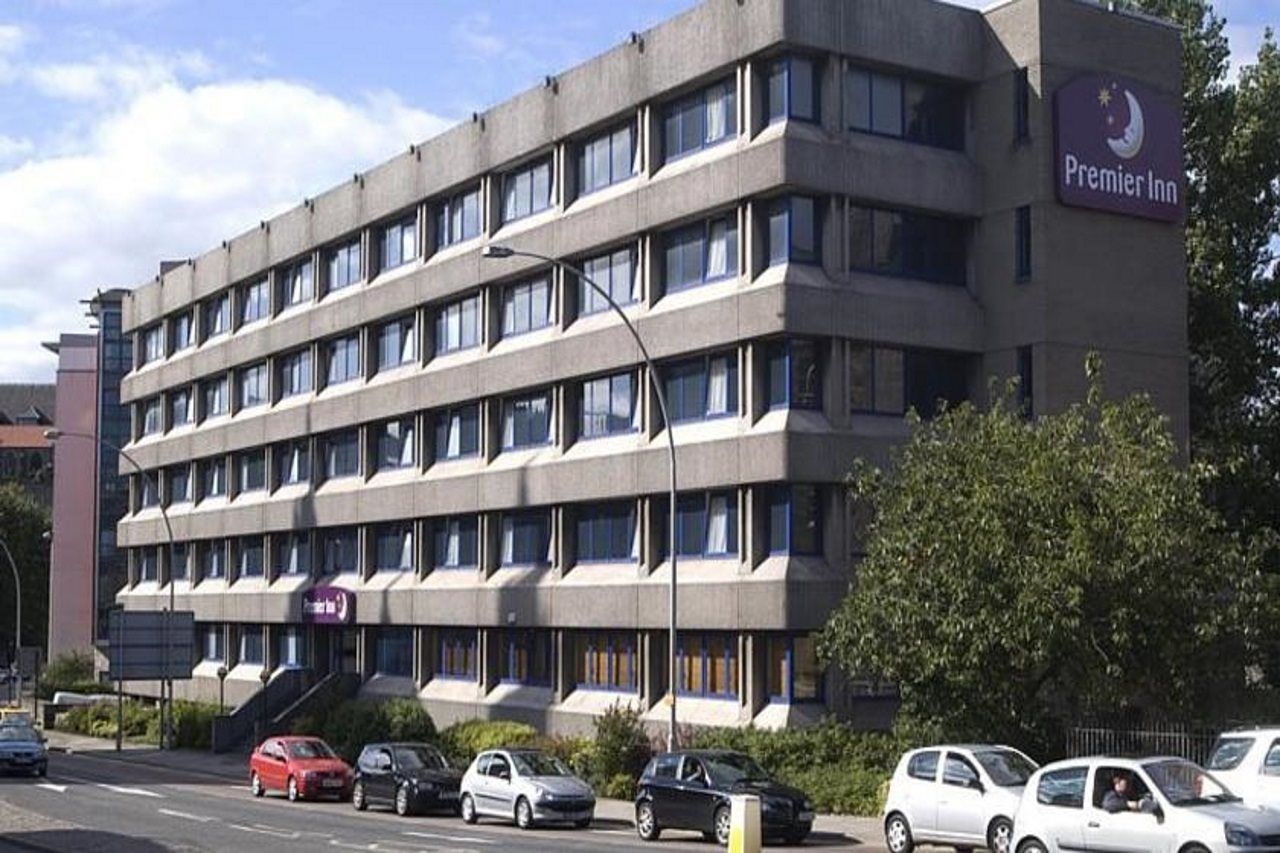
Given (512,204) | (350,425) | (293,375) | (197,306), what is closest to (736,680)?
(512,204)

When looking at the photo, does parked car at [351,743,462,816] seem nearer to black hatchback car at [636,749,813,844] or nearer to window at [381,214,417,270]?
black hatchback car at [636,749,813,844]

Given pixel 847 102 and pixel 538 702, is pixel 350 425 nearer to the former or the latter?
pixel 538 702

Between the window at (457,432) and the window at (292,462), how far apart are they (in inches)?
413

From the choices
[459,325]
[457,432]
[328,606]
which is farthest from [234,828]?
[328,606]

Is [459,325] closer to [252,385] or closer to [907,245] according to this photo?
[907,245]

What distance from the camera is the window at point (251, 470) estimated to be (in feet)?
234

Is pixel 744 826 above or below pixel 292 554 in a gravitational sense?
below

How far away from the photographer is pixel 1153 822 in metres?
22.0

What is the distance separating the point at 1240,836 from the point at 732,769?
12.2 metres

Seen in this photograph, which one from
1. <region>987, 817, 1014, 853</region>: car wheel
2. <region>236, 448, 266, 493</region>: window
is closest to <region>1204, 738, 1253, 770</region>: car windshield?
<region>987, 817, 1014, 853</region>: car wheel

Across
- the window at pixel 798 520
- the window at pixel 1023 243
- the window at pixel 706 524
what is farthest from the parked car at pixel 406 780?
the window at pixel 1023 243

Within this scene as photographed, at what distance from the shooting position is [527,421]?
5219 centimetres

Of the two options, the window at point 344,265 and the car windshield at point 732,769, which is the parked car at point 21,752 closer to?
the window at point 344,265

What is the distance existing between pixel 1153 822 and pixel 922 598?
1015 cm
